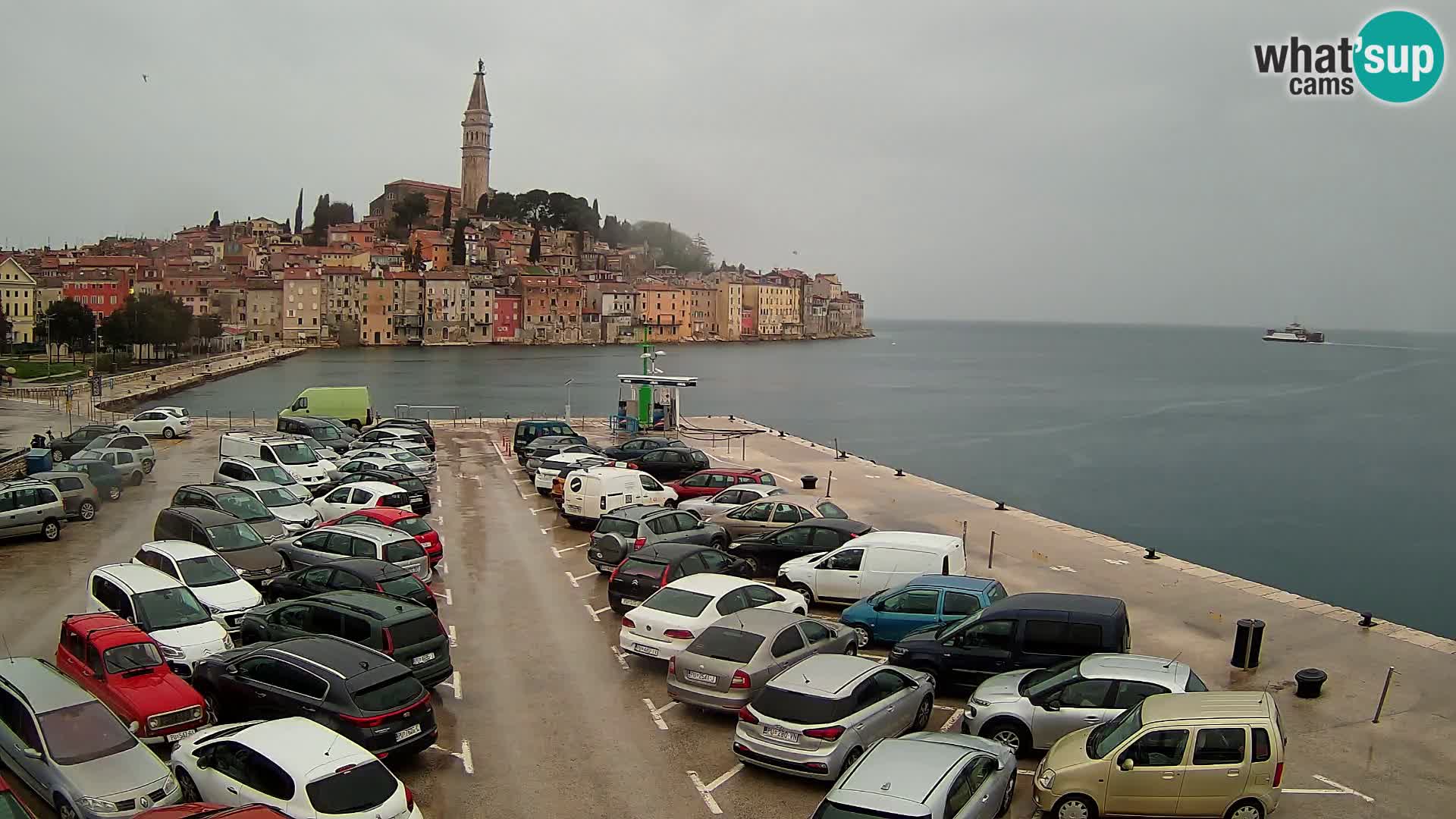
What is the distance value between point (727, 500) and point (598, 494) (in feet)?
7.78

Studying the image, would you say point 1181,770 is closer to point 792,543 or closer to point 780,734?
point 780,734

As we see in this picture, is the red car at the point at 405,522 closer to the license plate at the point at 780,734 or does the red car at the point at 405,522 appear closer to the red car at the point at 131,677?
the red car at the point at 131,677

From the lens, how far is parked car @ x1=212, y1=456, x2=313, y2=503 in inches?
803

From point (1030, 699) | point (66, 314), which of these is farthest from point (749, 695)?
point (66, 314)

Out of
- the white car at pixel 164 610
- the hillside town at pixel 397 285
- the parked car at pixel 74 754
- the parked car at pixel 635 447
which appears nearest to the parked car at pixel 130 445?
the parked car at pixel 635 447

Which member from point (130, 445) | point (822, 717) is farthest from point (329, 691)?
point (130, 445)

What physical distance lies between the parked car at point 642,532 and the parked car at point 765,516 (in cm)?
97

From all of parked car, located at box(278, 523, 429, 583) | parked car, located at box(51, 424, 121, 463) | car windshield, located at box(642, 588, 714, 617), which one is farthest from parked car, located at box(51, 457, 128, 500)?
car windshield, located at box(642, 588, 714, 617)

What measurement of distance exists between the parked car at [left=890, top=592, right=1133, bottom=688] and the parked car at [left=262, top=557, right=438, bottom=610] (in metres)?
5.58

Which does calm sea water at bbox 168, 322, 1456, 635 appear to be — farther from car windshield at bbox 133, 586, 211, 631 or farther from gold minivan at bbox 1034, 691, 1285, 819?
car windshield at bbox 133, 586, 211, 631

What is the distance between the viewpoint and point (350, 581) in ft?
40.8

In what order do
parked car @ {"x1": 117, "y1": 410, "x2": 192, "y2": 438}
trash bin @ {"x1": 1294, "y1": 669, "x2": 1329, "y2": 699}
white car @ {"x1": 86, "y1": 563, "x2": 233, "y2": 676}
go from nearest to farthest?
white car @ {"x1": 86, "y1": 563, "x2": 233, "y2": 676}, trash bin @ {"x1": 1294, "y1": 669, "x2": 1329, "y2": 699}, parked car @ {"x1": 117, "y1": 410, "x2": 192, "y2": 438}

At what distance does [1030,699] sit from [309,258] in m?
161

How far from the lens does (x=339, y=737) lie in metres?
7.42
